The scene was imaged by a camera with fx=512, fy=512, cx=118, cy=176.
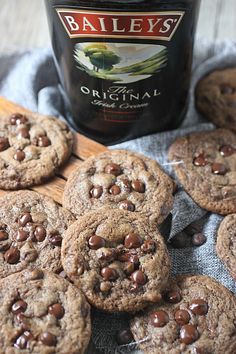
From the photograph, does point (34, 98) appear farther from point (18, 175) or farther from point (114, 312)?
point (114, 312)

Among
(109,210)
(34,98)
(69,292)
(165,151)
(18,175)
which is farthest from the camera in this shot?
(34,98)

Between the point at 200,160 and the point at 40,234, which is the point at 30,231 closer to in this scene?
the point at 40,234

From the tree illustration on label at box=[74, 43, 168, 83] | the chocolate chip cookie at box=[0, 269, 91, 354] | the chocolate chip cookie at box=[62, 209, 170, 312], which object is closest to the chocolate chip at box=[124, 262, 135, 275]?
the chocolate chip cookie at box=[62, 209, 170, 312]

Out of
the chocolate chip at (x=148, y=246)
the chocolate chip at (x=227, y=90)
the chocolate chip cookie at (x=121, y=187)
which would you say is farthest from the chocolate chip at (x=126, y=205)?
the chocolate chip at (x=227, y=90)

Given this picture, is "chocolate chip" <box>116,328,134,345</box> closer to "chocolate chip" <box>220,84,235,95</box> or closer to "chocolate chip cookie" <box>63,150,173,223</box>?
"chocolate chip cookie" <box>63,150,173,223</box>

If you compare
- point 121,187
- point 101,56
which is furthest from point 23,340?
point 101,56

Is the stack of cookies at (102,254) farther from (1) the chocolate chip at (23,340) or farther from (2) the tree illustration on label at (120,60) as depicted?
(2) the tree illustration on label at (120,60)

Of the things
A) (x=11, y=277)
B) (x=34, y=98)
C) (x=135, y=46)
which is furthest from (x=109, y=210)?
(x=34, y=98)
